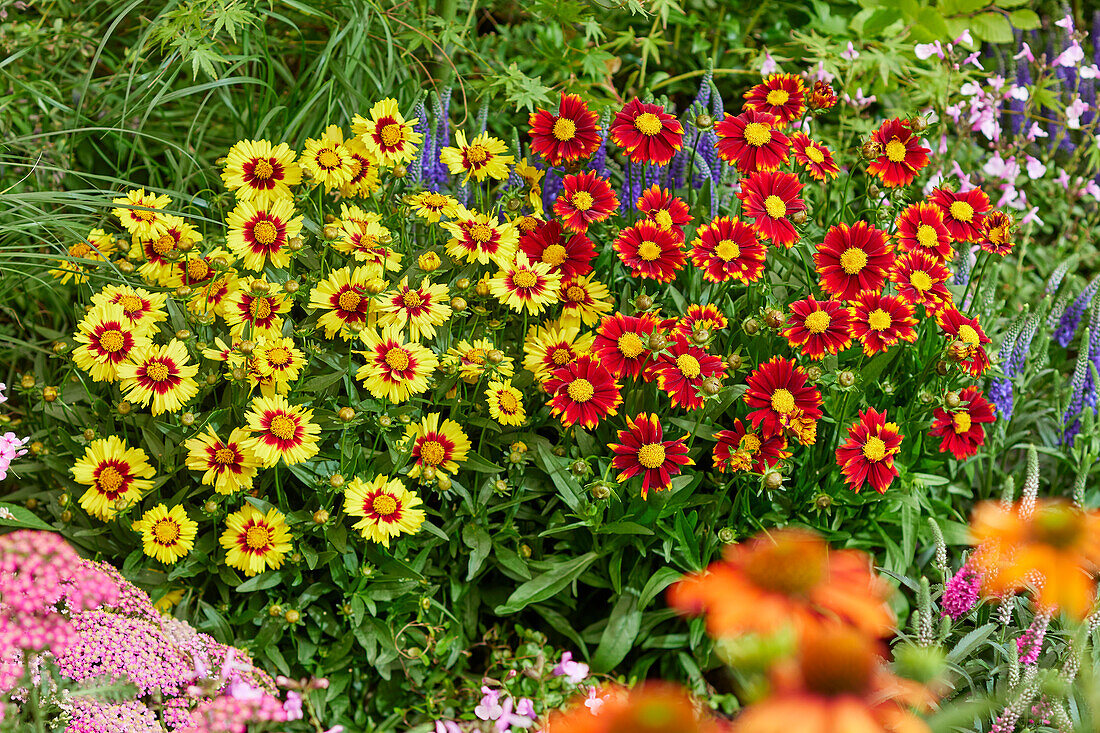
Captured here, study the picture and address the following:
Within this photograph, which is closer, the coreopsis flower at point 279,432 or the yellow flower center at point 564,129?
the coreopsis flower at point 279,432

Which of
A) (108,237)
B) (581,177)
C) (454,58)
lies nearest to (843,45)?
(454,58)

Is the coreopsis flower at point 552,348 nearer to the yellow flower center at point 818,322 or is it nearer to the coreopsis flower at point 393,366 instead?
the coreopsis flower at point 393,366

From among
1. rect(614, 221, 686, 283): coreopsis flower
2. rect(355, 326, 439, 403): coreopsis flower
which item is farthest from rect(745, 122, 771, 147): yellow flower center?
rect(355, 326, 439, 403): coreopsis flower

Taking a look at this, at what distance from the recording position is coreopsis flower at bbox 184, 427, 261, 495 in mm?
1468

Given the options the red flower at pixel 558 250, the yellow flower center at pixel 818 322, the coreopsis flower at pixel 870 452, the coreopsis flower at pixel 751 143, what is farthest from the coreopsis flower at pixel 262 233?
the coreopsis flower at pixel 870 452

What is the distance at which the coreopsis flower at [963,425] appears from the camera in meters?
1.62

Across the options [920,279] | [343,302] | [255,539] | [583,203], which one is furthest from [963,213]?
[255,539]

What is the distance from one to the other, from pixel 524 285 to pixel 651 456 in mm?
382

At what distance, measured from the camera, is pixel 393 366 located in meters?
1.48

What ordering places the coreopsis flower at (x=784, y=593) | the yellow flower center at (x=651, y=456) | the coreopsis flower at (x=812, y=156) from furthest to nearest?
the coreopsis flower at (x=812, y=156)
the yellow flower center at (x=651, y=456)
the coreopsis flower at (x=784, y=593)

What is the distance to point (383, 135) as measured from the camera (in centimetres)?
172

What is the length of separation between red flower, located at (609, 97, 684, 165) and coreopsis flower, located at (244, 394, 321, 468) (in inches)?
29.7

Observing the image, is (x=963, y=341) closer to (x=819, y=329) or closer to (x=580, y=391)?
(x=819, y=329)

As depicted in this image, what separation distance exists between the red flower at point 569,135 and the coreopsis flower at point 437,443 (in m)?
0.55
